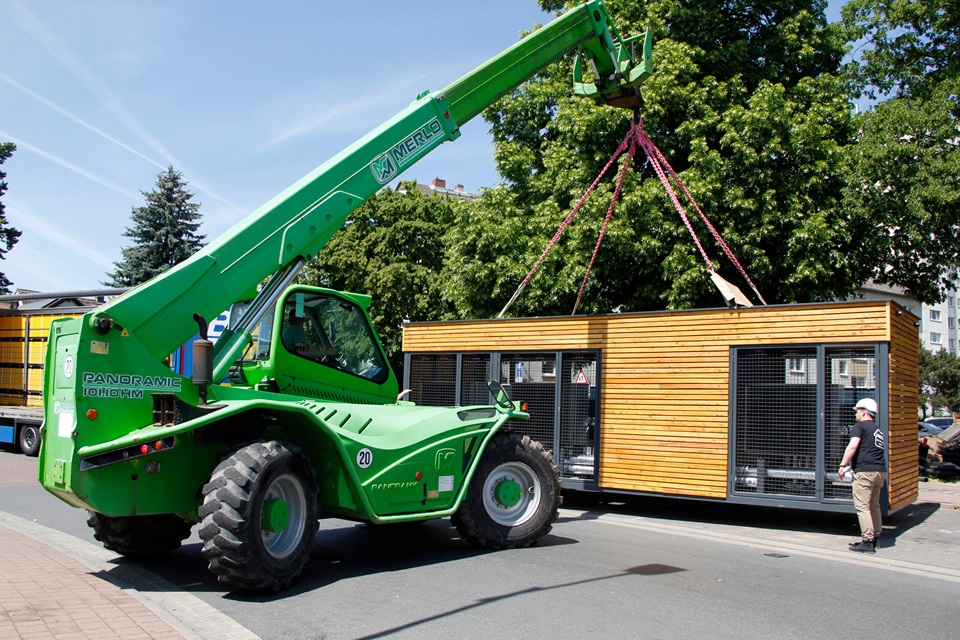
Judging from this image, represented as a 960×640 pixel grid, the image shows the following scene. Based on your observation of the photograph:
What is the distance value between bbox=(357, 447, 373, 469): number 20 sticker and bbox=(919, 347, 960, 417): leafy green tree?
63059 millimetres

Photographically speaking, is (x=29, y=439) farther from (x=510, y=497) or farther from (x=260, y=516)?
(x=260, y=516)

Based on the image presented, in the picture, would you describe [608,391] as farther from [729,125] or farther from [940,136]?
[940,136]

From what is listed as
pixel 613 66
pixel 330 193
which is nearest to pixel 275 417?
pixel 330 193

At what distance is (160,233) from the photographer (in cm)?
3419

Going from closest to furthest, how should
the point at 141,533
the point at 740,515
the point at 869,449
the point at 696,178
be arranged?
1. the point at 141,533
2. the point at 869,449
3. the point at 740,515
4. the point at 696,178

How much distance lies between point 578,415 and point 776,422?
9.93 feet

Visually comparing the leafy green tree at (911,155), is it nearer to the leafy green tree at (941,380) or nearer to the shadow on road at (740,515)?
the shadow on road at (740,515)

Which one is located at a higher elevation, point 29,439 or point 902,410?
point 902,410

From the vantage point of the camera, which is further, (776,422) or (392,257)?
(392,257)

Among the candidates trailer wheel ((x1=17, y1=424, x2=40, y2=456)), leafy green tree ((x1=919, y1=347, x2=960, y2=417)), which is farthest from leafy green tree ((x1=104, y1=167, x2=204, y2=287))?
leafy green tree ((x1=919, y1=347, x2=960, y2=417))

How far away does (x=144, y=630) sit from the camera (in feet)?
18.5

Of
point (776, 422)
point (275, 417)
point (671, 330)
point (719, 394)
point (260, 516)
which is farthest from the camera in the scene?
point (671, 330)

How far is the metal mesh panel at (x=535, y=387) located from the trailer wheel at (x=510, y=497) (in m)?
3.34

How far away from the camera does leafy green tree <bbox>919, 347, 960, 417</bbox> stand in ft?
202
